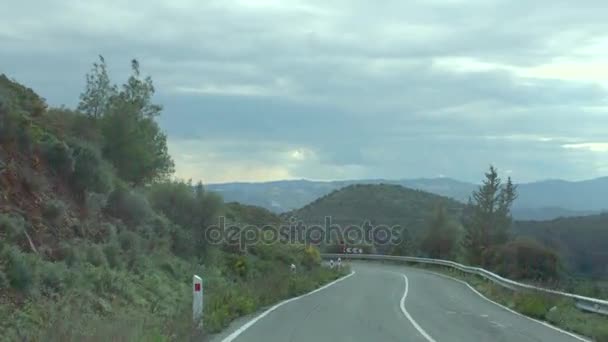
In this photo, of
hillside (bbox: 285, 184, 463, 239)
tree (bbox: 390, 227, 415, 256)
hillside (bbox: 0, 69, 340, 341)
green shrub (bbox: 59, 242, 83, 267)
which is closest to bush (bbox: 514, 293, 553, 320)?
hillside (bbox: 0, 69, 340, 341)

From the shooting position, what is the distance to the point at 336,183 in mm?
186250

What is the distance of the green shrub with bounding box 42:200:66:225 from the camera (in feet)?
70.3

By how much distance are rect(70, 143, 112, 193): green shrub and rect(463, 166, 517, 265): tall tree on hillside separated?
47.1 metres

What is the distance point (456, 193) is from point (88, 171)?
497 feet

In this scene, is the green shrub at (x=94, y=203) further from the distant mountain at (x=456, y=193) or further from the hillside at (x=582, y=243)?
the distant mountain at (x=456, y=193)

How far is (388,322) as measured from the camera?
1942 centimetres

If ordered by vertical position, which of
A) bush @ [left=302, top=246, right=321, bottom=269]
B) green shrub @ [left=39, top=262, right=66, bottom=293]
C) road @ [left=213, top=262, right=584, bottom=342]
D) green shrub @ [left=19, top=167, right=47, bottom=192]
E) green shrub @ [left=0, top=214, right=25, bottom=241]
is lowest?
road @ [left=213, top=262, right=584, bottom=342]

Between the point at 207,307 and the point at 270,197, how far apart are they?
134 m

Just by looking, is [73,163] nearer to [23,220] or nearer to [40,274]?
[23,220]

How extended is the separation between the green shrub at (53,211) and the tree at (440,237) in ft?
186

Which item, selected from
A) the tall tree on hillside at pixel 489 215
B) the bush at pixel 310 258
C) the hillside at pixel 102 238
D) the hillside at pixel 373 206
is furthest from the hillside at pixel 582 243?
the hillside at pixel 373 206

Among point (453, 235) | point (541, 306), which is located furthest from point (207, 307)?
point (453, 235)

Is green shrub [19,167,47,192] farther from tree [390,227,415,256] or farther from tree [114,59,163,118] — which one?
tree [390,227,415,256]

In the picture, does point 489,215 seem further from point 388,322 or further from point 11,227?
point 11,227
